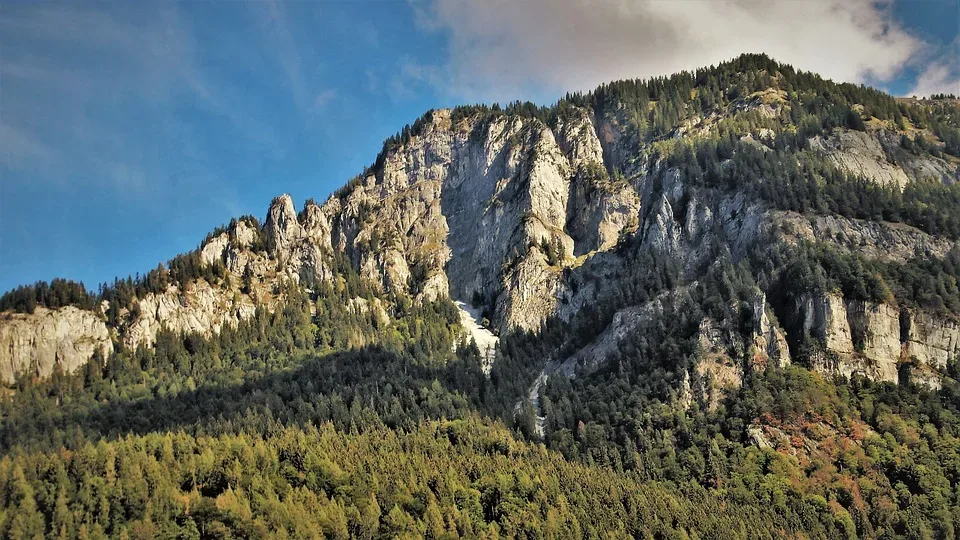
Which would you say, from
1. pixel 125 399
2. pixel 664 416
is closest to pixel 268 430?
pixel 125 399

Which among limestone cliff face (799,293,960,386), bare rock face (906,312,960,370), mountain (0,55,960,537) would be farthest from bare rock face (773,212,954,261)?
limestone cliff face (799,293,960,386)

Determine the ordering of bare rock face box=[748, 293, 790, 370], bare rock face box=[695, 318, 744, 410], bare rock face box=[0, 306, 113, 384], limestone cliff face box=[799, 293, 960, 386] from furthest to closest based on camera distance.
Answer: bare rock face box=[0, 306, 113, 384] → bare rock face box=[748, 293, 790, 370] → bare rock face box=[695, 318, 744, 410] → limestone cliff face box=[799, 293, 960, 386]

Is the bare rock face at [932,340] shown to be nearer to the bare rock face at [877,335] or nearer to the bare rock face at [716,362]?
the bare rock face at [877,335]

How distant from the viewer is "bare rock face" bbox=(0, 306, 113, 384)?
17162 centimetres

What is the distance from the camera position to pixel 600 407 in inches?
6358

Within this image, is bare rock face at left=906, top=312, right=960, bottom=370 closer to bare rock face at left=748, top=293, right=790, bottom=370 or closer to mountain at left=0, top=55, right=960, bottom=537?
mountain at left=0, top=55, right=960, bottom=537

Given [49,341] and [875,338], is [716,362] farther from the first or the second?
[49,341]

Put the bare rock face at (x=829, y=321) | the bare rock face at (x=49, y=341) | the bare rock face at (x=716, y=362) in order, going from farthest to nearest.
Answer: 1. the bare rock face at (x=49, y=341)
2. the bare rock face at (x=829, y=321)
3. the bare rock face at (x=716, y=362)

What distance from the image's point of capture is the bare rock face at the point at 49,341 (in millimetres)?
171625

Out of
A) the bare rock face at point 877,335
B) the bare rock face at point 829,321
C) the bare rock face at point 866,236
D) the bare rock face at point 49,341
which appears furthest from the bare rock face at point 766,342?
the bare rock face at point 49,341

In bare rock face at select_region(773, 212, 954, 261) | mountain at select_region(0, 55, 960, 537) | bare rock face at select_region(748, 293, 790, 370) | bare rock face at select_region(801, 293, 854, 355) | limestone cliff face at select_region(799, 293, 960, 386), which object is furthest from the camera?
bare rock face at select_region(773, 212, 954, 261)

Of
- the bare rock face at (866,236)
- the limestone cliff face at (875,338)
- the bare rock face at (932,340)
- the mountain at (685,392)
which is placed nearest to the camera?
the mountain at (685,392)

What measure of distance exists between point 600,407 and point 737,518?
45002 mm

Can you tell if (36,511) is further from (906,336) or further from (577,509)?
(906,336)
